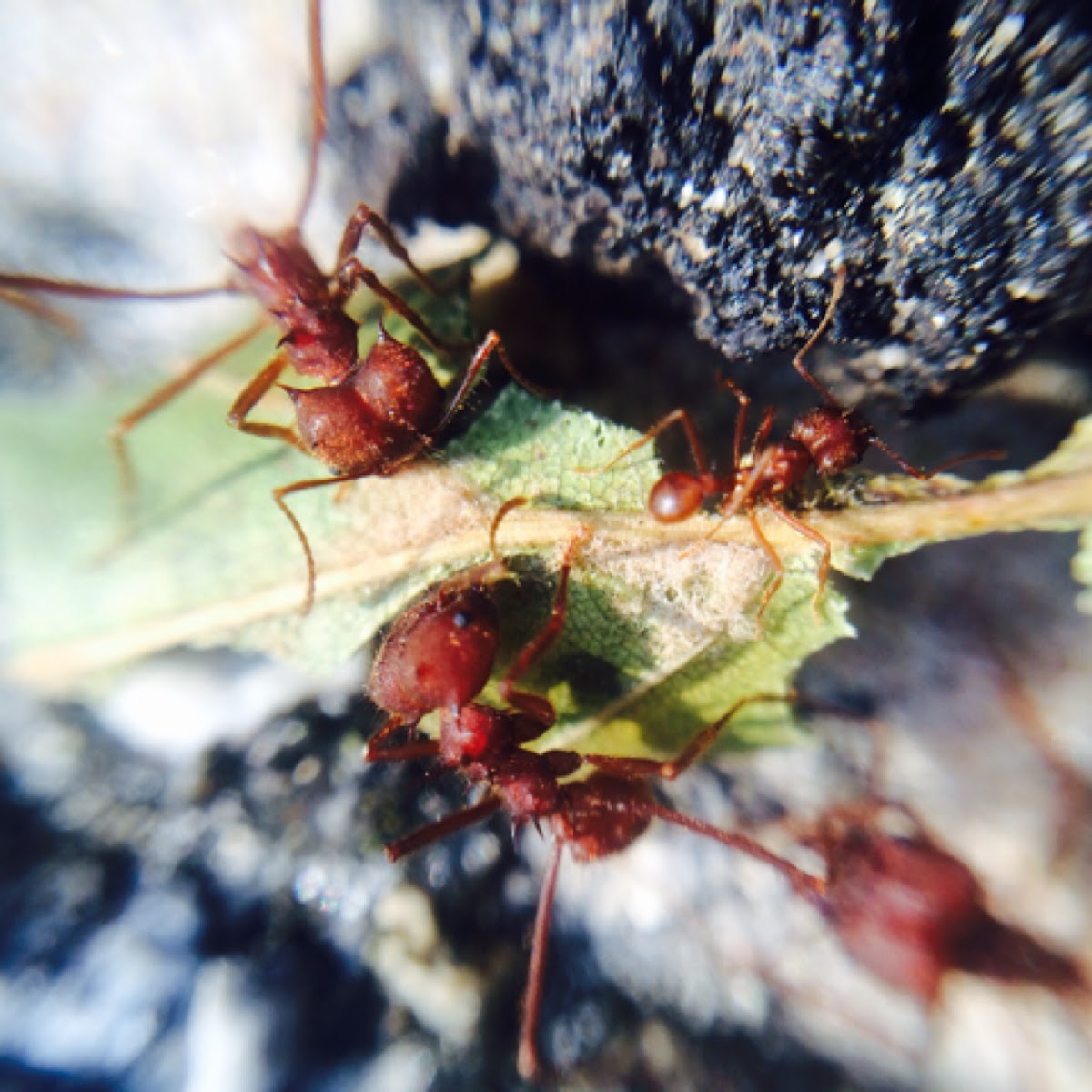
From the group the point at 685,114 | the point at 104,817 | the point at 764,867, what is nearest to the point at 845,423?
the point at 685,114

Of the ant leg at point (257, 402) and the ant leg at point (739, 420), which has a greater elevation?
the ant leg at point (257, 402)

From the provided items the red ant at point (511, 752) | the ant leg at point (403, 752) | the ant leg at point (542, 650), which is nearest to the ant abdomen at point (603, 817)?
Answer: the red ant at point (511, 752)

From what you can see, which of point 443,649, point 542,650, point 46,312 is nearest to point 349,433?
point 443,649

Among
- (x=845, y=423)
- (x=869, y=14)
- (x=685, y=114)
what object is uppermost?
(x=685, y=114)

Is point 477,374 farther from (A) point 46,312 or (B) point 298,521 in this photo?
(A) point 46,312

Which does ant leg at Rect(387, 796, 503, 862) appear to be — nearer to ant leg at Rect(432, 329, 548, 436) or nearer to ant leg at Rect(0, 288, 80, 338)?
ant leg at Rect(432, 329, 548, 436)

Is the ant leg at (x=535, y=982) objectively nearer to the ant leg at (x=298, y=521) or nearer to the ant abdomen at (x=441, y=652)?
the ant abdomen at (x=441, y=652)

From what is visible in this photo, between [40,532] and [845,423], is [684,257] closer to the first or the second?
[845,423]

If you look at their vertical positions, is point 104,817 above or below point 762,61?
below
